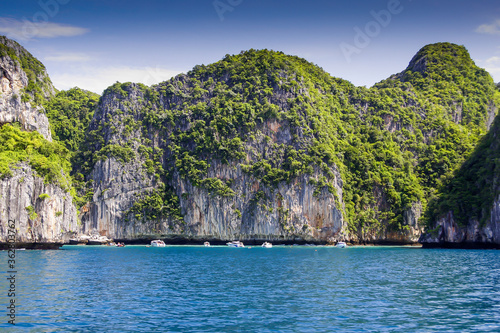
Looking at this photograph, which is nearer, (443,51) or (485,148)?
(485,148)

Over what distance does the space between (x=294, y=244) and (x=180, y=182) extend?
99.6ft

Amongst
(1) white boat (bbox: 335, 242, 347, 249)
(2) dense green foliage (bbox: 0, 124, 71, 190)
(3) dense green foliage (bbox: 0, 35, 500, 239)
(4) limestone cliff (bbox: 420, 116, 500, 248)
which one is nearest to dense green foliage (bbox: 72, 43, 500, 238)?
(3) dense green foliage (bbox: 0, 35, 500, 239)

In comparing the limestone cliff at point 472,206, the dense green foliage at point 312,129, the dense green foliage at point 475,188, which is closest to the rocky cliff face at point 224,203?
the dense green foliage at point 312,129

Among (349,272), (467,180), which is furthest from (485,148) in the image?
(349,272)

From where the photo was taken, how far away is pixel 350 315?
25469 mm

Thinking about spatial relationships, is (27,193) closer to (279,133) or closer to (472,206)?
(279,133)

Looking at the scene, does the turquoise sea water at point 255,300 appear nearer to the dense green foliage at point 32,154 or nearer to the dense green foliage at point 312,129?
the dense green foliage at point 32,154

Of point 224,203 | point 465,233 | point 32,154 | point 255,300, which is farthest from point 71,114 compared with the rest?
point 255,300

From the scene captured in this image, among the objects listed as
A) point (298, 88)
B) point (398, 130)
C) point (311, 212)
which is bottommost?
point (311, 212)

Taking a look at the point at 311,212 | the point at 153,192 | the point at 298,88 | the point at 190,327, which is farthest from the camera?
the point at 298,88

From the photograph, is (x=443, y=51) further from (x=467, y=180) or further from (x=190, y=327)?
(x=190, y=327)

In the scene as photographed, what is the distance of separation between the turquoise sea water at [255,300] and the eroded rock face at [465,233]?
3478 cm

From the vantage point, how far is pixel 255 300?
97.1 feet

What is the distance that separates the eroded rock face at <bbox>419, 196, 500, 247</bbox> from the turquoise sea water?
34783mm
